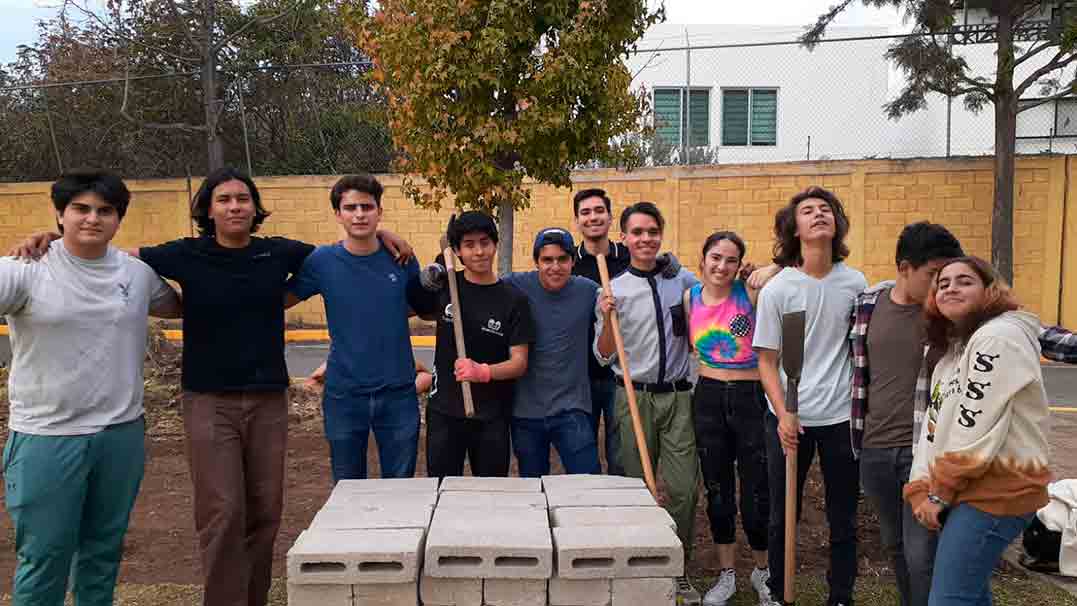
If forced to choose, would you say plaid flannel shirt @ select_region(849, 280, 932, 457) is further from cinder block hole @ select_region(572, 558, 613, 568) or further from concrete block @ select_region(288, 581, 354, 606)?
concrete block @ select_region(288, 581, 354, 606)

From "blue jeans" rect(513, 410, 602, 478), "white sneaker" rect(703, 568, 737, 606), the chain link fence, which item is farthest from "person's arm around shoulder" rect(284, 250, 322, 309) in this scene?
the chain link fence

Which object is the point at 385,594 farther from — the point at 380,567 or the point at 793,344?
the point at 793,344

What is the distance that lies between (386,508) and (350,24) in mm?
5630

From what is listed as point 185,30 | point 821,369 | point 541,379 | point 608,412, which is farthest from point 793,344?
point 185,30

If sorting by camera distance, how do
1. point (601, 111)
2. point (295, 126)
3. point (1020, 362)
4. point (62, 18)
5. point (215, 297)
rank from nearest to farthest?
point (1020, 362)
point (215, 297)
point (601, 111)
point (62, 18)
point (295, 126)

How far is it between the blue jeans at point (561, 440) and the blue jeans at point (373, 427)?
50 cm

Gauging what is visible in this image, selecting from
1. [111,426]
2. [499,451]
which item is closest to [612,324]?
[499,451]

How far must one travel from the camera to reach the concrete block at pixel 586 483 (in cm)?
353

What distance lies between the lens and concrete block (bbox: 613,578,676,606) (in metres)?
2.82

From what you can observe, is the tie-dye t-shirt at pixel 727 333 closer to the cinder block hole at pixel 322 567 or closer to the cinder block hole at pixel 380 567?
the cinder block hole at pixel 380 567

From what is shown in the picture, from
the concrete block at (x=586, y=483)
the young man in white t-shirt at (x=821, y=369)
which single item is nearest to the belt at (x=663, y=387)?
the young man in white t-shirt at (x=821, y=369)

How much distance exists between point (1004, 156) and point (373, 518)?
36.6ft

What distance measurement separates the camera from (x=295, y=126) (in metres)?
15.1

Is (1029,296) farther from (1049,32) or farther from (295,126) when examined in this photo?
(295,126)
